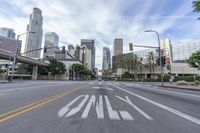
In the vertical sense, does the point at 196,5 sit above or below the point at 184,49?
below

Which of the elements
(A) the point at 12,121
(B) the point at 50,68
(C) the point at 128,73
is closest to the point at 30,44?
(B) the point at 50,68

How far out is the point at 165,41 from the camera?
104m

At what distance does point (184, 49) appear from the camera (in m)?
116

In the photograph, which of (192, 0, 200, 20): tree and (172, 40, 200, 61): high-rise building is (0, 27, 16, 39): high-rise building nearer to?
A: (172, 40, 200, 61): high-rise building

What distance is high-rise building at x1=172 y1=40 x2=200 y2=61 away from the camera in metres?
108

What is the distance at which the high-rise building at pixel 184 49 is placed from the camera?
107812 millimetres

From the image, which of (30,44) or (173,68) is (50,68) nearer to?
(30,44)

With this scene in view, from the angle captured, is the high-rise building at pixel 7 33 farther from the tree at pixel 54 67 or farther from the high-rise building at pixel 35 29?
the tree at pixel 54 67

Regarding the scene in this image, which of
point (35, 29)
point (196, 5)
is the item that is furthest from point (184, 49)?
point (196, 5)

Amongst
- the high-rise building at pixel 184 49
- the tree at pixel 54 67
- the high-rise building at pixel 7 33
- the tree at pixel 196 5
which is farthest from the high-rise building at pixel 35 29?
the high-rise building at pixel 184 49

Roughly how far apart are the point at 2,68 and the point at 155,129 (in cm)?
13579

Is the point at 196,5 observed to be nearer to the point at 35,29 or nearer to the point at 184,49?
the point at 35,29

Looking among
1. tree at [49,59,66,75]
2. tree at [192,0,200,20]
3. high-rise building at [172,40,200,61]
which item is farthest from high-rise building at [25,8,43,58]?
high-rise building at [172,40,200,61]

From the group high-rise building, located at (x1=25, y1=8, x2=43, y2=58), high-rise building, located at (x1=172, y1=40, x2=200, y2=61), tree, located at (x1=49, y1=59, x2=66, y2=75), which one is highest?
high-rise building, located at (x1=25, y1=8, x2=43, y2=58)
